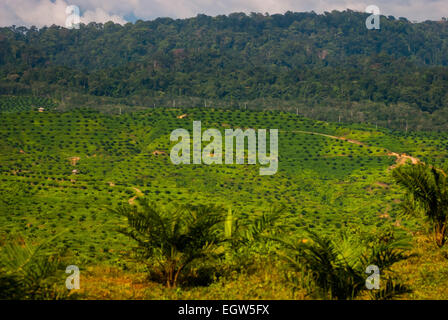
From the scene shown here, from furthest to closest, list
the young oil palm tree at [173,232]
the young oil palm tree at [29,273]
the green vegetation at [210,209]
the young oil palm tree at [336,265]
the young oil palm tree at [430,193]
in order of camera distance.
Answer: the young oil palm tree at [430,193]
the young oil palm tree at [173,232]
the green vegetation at [210,209]
the young oil palm tree at [336,265]
the young oil palm tree at [29,273]

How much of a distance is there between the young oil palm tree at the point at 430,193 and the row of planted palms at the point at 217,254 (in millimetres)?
3065

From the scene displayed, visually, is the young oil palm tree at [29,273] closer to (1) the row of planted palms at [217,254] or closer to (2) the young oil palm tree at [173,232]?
(1) the row of planted palms at [217,254]

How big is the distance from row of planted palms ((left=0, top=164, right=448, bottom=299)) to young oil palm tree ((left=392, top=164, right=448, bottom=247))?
306cm

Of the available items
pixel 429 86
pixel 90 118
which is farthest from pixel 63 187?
pixel 429 86

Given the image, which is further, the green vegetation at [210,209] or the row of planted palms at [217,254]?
the green vegetation at [210,209]

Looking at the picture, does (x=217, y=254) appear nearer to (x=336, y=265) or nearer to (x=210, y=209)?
(x=210, y=209)

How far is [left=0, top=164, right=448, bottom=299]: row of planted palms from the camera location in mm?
6465

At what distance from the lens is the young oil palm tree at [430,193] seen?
35.4ft

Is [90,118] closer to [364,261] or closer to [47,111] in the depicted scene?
[47,111]

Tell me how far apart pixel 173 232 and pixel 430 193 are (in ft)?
19.6

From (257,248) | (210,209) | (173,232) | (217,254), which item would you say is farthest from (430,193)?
(173,232)

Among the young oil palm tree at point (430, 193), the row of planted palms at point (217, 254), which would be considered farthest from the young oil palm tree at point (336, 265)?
the young oil palm tree at point (430, 193)

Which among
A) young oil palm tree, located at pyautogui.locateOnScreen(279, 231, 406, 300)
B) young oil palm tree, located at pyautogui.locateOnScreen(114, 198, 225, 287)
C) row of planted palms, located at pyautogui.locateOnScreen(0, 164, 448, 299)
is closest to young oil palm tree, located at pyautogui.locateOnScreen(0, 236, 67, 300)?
row of planted palms, located at pyautogui.locateOnScreen(0, 164, 448, 299)
